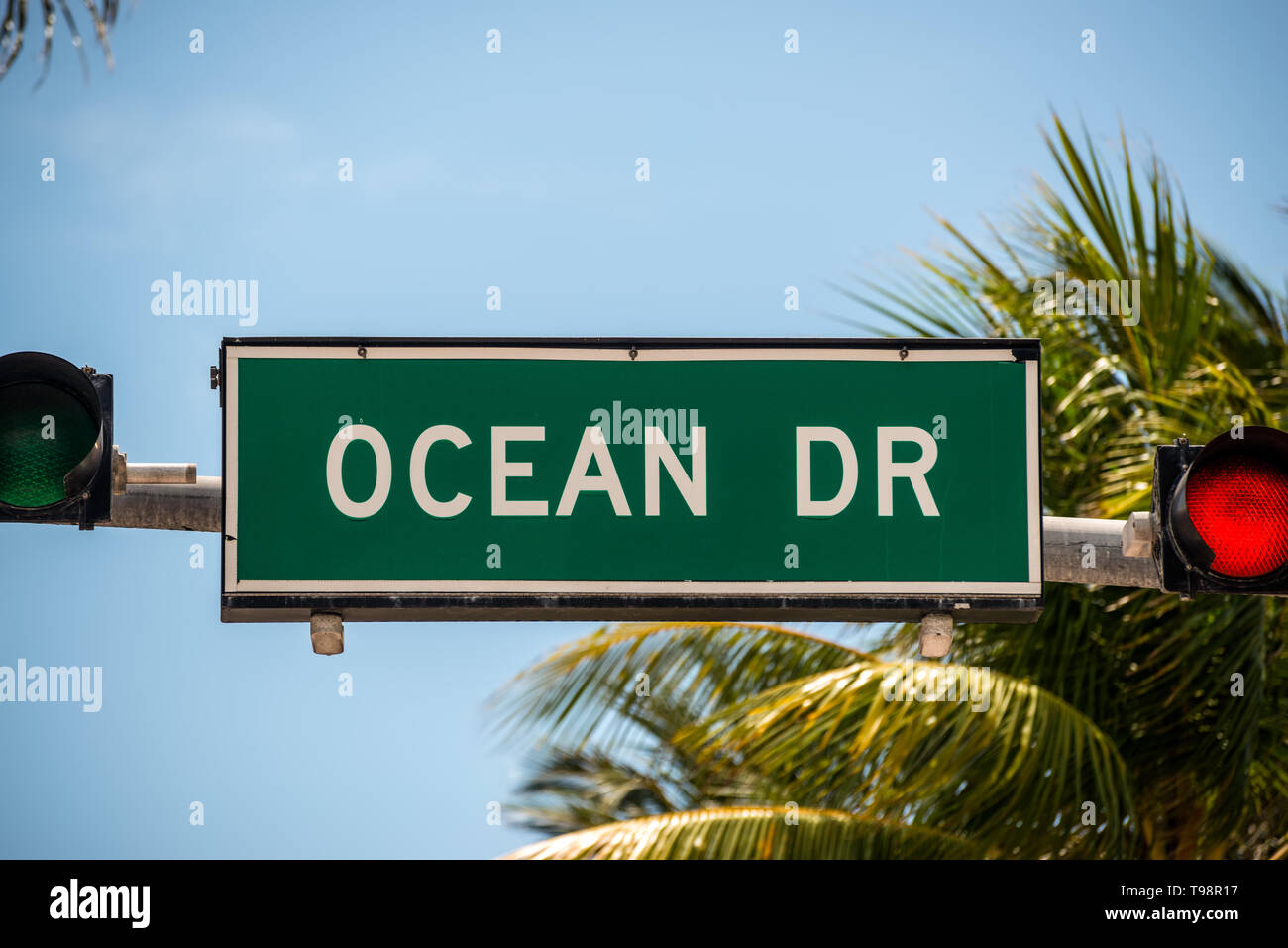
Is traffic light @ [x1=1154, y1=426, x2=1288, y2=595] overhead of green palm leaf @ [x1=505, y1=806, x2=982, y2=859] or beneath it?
overhead

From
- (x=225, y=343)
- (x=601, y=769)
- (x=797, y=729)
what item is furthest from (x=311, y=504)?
(x=601, y=769)

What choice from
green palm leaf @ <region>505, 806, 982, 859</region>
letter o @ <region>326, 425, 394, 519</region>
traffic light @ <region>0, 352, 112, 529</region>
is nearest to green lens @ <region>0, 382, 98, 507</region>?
traffic light @ <region>0, 352, 112, 529</region>

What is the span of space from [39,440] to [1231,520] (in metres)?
3.30

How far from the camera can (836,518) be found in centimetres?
453

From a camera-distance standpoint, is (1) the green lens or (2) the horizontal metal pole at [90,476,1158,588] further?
(2) the horizontal metal pole at [90,476,1158,588]

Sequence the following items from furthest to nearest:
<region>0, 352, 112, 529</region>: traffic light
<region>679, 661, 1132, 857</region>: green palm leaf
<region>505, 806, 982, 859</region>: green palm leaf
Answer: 1. <region>505, 806, 982, 859</region>: green palm leaf
2. <region>679, 661, 1132, 857</region>: green palm leaf
3. <region>0, 352, 112, 529</region>: traffic light

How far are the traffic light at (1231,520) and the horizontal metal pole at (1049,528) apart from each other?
0.65ft

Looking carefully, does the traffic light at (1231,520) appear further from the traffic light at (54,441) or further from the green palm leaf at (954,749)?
the green palm leaf at (954,749)

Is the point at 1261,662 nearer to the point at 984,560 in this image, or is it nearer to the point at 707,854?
the point at 707,854

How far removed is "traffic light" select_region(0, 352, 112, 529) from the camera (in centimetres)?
421

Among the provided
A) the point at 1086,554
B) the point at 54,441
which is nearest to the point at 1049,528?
the point at 1086,554

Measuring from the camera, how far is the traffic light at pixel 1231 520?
13.8 feet

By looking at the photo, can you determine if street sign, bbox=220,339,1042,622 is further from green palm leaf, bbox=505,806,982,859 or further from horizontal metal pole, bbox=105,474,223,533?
green palm leaf, bbox=505,806,982,859

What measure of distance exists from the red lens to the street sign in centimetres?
48
